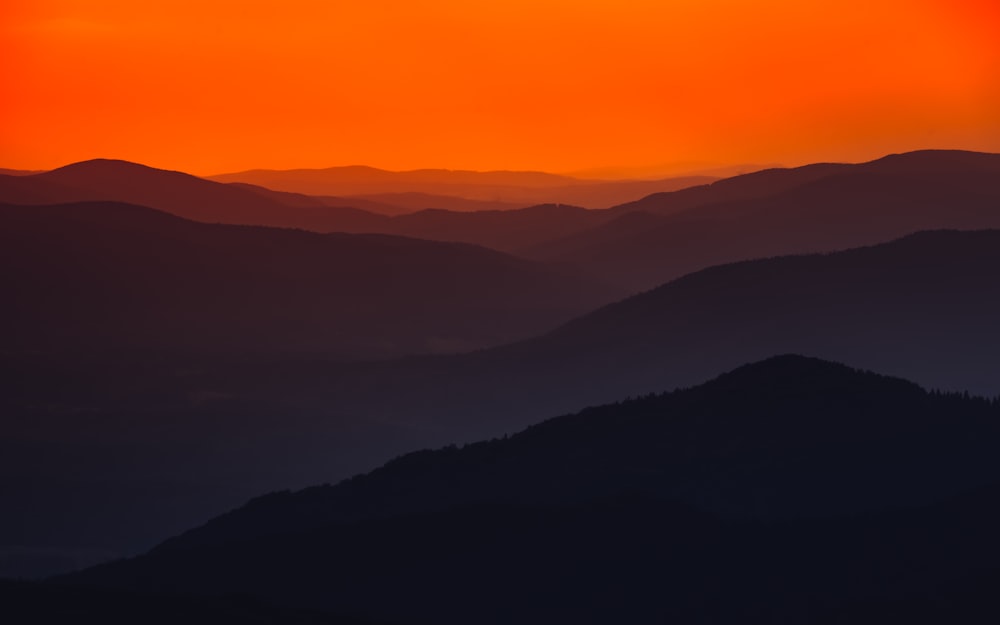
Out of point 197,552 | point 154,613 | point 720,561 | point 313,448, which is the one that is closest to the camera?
point 154,613

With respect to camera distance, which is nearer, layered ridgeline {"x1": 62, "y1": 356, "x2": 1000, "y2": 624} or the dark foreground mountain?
the dark foreground mountain

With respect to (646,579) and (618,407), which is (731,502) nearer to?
(646,579)

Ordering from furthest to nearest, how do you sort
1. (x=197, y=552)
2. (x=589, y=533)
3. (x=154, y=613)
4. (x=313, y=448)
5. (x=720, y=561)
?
(x=313, y=448) → (x=197, y=552) → (x=589, y=533) → (x=720, y=561) → (x=154, y=613)

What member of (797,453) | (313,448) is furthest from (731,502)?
(313,448)

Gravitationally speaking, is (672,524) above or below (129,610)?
above

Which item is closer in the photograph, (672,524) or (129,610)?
(129,610)

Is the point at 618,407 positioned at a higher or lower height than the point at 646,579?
higher

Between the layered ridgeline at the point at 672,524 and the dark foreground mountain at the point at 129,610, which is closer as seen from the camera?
the dark foreground mountain at the point at 129,610

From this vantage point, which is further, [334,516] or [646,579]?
[334,516]
